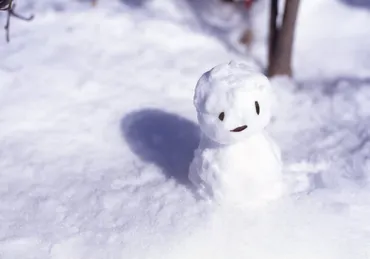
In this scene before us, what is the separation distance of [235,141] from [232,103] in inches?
5.9

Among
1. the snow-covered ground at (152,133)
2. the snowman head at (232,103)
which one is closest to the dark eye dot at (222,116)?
the snowman head at (232,103)

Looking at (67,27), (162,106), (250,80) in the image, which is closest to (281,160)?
(250,80)

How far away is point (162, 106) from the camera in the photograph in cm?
272

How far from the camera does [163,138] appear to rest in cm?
255

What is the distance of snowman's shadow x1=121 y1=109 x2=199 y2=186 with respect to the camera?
2.38m

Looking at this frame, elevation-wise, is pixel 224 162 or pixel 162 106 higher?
pixel 224 162

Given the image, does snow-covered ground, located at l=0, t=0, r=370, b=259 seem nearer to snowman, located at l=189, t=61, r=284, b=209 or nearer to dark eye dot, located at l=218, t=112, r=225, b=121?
snowman, located at l=189, t=61, r=284, b=209

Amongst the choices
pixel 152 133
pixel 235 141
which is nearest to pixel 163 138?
pixel 152 133

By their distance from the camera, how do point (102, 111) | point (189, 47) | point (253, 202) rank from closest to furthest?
point (253, 202), point (102, 111), point (189, 47)

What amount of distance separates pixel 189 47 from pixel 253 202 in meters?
1.28

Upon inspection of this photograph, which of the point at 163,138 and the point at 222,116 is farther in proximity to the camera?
the point at 163,138

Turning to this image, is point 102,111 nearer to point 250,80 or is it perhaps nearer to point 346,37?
point 250,80

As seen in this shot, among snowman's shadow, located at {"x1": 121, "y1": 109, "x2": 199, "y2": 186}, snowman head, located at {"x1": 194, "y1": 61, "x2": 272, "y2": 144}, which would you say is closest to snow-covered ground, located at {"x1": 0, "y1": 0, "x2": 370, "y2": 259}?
snowman's shadow, located at {"x1": 121, "y1": 109, "x2": 199, "y2": 186}

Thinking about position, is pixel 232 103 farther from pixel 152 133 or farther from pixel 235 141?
pixel 152 133
